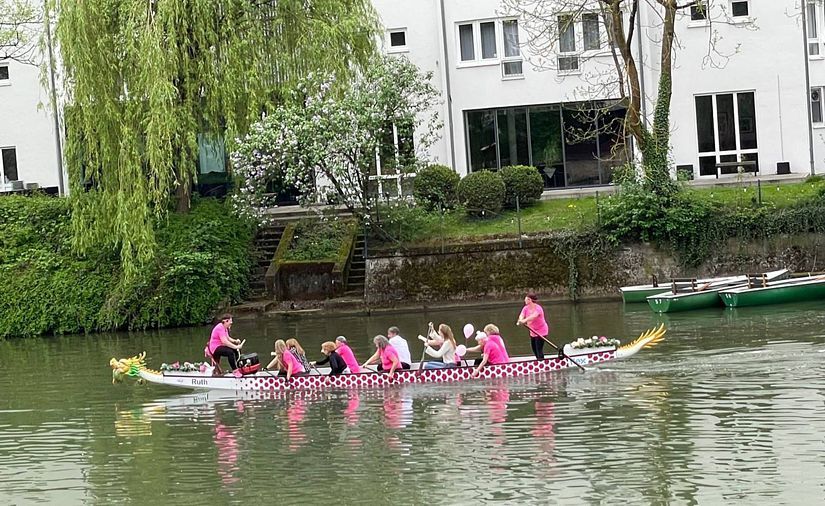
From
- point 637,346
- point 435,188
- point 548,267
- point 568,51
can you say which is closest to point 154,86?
point 435,188

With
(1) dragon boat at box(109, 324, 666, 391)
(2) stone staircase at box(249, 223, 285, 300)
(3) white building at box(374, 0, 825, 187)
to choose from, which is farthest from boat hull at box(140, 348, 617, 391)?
(3) white building at box(374, 0, 825, 187)

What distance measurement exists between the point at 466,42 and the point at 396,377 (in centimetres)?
2200

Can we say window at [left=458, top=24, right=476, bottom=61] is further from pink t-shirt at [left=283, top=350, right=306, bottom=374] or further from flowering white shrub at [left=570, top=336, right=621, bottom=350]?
pink t-shirt at [left=283, top=350, right=306, bottom=374]

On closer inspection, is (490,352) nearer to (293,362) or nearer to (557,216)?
→ (293,362)

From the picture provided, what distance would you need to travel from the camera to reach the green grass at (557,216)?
1447 inches

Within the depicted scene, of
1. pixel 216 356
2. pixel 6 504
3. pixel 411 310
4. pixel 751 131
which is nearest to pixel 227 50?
pixel 411 310

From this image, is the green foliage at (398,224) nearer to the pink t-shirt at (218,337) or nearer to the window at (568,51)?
the window at (568,51)

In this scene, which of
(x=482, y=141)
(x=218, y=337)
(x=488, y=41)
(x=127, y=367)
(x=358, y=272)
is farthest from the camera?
(x=482, y=141)

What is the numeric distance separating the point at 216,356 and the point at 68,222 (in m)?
13.8

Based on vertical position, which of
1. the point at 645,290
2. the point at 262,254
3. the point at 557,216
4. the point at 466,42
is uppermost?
the point at 466,42

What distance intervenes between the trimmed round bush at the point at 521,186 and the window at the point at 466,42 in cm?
583

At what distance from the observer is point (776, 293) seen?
31.8 metres

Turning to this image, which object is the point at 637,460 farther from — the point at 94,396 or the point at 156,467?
the point at 94,396

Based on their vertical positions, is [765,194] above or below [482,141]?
below
